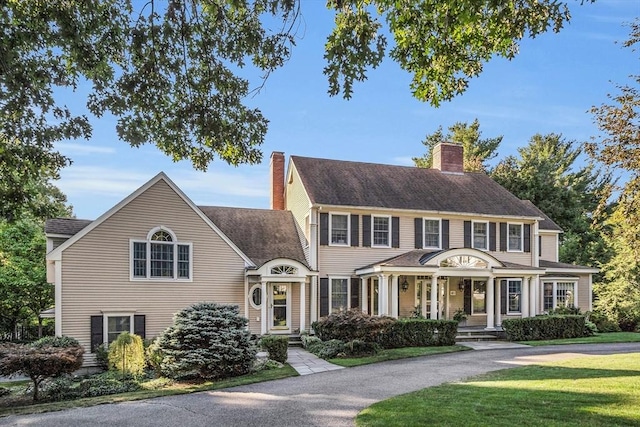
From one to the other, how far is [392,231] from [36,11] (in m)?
17.1

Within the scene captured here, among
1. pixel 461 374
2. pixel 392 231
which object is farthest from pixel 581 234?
pixel 461 374

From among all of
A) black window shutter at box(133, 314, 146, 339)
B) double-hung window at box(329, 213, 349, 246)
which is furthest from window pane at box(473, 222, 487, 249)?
black window shutter at box(133, 314, 146, 339)

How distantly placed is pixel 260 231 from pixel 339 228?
394 cm

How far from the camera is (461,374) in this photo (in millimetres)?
12180

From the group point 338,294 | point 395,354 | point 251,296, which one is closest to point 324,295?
point 338,294

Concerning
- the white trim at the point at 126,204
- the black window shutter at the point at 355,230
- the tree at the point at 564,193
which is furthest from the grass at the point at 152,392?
the tree at the point at 564,193

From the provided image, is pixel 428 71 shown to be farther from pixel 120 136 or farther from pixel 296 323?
pixel 296 323

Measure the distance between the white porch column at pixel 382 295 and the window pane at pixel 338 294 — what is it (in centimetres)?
209

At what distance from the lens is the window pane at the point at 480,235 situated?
23.2m

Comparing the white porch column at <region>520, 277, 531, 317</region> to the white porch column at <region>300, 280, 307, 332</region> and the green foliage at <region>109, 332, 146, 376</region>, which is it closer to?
the white porch column at <region>300, 280, 307, 332</region>

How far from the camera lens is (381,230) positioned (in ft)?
71.6

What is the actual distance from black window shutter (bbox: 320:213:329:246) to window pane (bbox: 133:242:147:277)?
745 centimetres

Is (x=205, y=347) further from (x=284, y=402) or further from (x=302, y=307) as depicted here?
(x=302, y=307)

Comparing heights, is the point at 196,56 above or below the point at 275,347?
above
